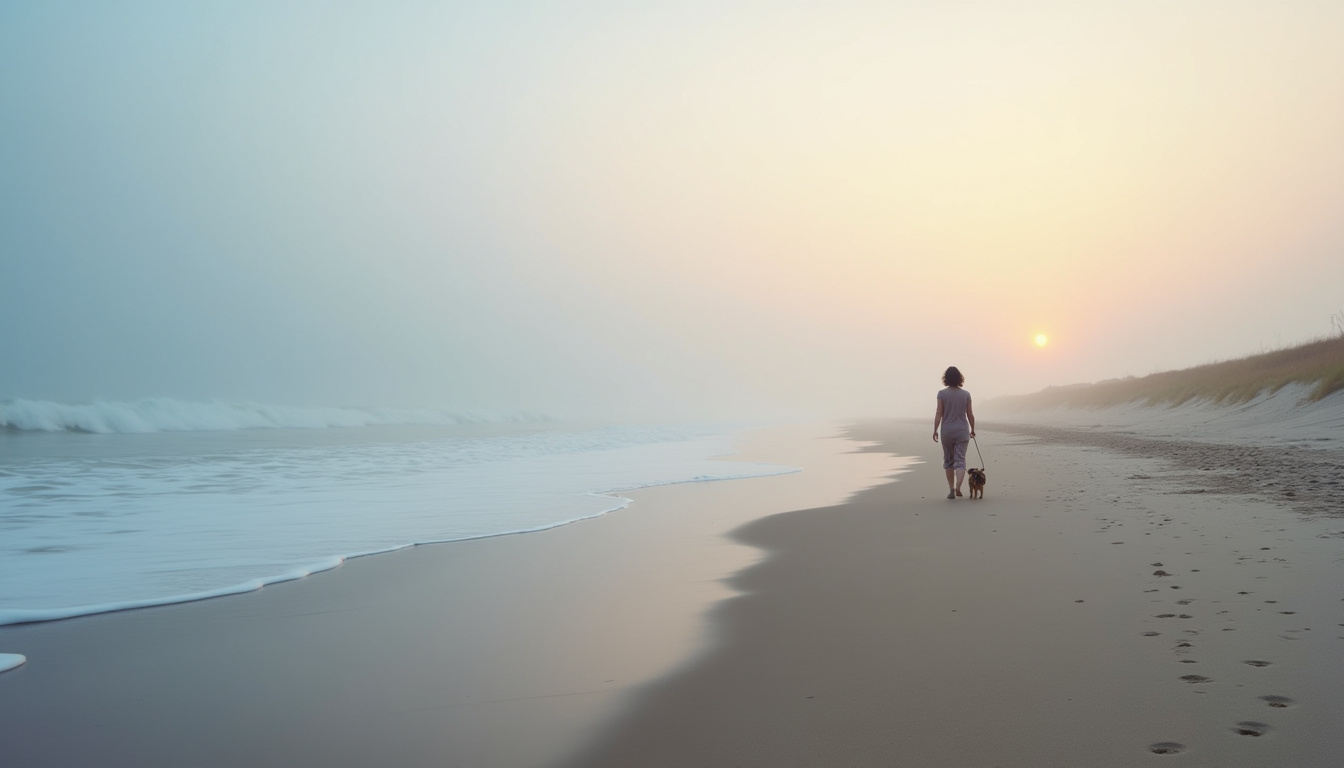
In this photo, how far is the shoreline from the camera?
3359 millimetres

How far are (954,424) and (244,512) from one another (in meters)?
10.2

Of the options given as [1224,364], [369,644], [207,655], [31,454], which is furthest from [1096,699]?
[1224,364]

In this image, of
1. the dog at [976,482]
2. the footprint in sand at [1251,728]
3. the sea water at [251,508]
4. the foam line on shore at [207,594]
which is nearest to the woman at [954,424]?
the dog at [976,482]

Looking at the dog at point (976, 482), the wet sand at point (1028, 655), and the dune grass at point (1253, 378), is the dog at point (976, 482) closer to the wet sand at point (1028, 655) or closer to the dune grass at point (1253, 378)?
the wet sand at point (1028, 655)

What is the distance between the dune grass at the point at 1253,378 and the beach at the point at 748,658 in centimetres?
1899

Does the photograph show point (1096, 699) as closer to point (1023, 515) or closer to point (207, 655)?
point (207, 655)

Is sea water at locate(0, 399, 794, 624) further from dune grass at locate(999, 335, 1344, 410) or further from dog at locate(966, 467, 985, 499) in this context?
dune grass at locate(999, 335, 1344, 410)

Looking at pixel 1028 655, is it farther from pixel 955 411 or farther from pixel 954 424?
pixel 955 411

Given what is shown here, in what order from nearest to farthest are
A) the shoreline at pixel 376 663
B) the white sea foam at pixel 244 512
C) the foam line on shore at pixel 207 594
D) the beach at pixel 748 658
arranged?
1. the beach at pixel 748 658
2. the shoreline at pixel 376 663
3. the foam line on shore at pixel 207 594
4. the white sea foam at pixel 244 512

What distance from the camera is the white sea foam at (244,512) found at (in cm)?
696

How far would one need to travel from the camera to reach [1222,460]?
14422mm

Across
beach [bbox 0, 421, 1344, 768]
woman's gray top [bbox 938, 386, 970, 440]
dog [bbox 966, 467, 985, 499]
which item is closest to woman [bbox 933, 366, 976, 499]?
woman's gray top [bbox 938, 386, 970, 440]

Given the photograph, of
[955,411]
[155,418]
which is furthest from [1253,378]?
[155,418]

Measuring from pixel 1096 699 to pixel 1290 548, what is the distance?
13.1 feet
